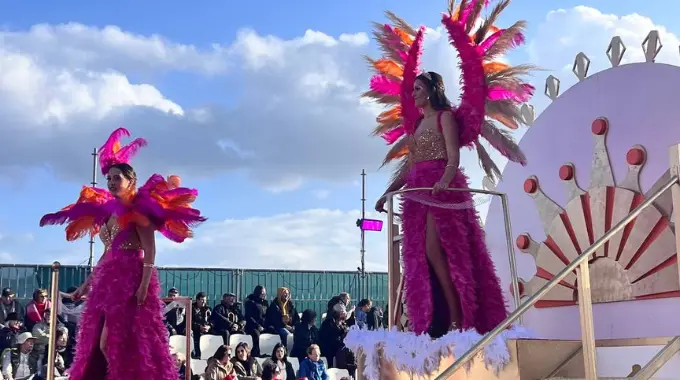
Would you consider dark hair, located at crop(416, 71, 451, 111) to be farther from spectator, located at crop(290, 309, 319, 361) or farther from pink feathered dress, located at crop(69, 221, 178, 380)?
spectator, located at crop(290, 309, 319, 361)

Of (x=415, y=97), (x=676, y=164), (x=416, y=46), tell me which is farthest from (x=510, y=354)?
(x=416, y=46)

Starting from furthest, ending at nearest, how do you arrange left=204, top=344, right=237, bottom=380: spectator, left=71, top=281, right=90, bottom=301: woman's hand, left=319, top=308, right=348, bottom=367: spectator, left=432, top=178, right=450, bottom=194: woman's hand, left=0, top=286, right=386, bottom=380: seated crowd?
left=319, top=308, right=348, bottom=367: spectator → left=0, top=286, right=386, bottom=380: seated crowd → left=204, top=344, right=237, bottom=380: spectator → left=71, top=281, right=90, bottom=301: woman's hand → left=432, top=178, right=450, bottom=194: woman's hand

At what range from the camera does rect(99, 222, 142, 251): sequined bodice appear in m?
5.08

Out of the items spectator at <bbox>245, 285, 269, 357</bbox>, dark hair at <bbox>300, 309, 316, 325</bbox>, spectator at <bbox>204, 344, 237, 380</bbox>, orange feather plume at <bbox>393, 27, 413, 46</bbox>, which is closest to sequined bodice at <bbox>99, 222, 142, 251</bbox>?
orange feather plume at <bbox>393, 27, 413, 46</bbox>

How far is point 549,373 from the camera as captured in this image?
3855 mm

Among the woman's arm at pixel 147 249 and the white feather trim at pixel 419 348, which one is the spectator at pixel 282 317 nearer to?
the woman's arm at pixel 147 249

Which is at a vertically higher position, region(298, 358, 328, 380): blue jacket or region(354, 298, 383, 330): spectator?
region(354, 298, 383, 330): spectator

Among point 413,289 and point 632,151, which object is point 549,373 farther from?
point 632,151

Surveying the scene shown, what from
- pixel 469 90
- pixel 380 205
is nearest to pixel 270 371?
pixel 380 205

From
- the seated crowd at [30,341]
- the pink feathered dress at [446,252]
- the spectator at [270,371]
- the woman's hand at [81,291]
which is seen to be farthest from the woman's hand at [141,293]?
the spectator at [270,371]

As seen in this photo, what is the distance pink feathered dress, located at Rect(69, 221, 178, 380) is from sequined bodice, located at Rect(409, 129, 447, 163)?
193 cm

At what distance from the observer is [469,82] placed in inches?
178

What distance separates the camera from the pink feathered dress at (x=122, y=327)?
16.1 ft

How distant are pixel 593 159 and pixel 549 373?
2697 mm
